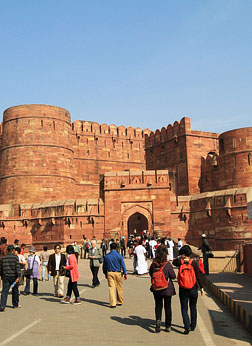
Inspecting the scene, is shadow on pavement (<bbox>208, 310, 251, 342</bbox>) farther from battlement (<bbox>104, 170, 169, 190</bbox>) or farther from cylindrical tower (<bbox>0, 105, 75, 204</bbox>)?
cylindrical tower (<bbox>0, 105, 75, 204</bbox>)

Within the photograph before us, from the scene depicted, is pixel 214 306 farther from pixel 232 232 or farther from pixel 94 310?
pixel 232 232

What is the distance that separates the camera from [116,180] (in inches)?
962

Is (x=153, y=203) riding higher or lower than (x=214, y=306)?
higher

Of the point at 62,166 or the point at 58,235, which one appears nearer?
the point at 58,235

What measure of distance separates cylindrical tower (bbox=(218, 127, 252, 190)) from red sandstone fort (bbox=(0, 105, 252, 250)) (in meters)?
0.06

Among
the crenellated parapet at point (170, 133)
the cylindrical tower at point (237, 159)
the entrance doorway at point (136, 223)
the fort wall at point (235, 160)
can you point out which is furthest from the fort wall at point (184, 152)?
the entrance doorway at point (136, 223)

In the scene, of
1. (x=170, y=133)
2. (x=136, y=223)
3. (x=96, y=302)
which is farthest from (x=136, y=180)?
(x=96, y=302)

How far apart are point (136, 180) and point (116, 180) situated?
1210 mm

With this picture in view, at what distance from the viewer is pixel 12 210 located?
28.0 metres

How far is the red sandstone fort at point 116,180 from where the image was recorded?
23781 millimetres

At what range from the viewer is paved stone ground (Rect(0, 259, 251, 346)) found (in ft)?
15.3

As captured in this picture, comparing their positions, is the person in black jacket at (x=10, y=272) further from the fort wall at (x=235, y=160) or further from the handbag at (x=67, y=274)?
the fort wall at (x=235, y=160)

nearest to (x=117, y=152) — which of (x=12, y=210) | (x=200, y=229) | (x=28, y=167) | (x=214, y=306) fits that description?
(x=28, y=167)

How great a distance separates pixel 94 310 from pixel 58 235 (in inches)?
720
